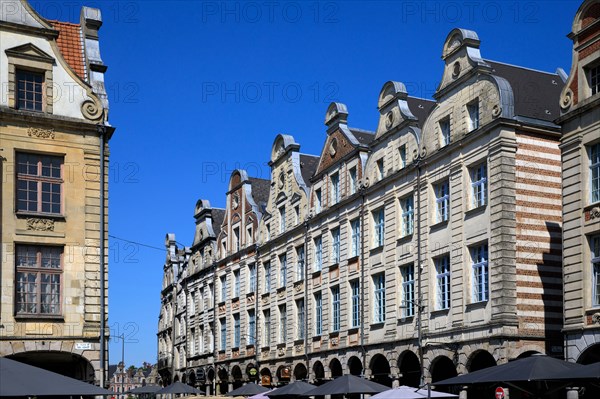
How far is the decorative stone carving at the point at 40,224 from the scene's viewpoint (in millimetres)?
25766

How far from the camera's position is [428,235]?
1316 inches

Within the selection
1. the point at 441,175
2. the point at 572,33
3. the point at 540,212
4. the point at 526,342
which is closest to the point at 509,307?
the point at 526,342

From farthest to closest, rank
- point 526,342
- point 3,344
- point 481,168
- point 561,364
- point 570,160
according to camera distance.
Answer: point 481,168, point 526,342, point 570,160, point 3,344, point 561,364

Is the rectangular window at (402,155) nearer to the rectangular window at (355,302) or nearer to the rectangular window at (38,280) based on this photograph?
the rectangular window at (355,302)

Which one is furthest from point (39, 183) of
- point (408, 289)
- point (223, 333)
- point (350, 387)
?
point (223, 333)

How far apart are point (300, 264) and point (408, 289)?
11508 millimetres

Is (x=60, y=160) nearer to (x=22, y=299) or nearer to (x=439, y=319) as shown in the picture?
(x=22, y=299)

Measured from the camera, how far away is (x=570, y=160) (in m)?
26.4

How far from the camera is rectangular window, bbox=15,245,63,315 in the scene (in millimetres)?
25500

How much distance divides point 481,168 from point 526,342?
20.0 feet

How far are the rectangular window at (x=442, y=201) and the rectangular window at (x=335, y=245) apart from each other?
8.96 meters

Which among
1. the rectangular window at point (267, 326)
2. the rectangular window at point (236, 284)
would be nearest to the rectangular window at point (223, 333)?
the rectangular window at point (236, 284)

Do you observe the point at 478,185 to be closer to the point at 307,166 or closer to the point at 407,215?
the point at 407,215

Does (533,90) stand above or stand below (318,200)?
above
